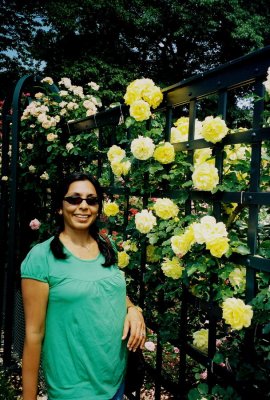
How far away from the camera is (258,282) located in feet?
5.04

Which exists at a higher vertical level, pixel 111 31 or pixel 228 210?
pixel 111 31

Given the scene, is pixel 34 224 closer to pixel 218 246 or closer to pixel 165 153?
pixel 165 153

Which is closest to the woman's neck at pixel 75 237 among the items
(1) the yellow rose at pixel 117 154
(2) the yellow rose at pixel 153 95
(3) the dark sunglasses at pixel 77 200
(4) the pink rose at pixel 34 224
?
(3) the dark sunglasses at pixel 77 200

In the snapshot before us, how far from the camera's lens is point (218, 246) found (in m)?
1.51

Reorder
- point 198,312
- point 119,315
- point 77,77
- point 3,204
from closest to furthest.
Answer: point 119,315, point 198,312, point 3,204, point 77,77

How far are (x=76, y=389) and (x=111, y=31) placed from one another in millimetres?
17043

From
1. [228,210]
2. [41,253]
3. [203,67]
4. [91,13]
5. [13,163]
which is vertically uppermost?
[91,13]

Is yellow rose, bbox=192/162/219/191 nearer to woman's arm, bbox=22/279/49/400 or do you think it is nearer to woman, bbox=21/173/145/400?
woman, bbox=21/173/145/400

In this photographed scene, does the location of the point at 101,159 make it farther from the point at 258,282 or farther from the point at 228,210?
the point at 258,282

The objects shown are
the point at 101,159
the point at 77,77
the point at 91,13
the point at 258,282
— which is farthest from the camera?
the point at 91,13

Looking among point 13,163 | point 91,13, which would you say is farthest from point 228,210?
point 91,13

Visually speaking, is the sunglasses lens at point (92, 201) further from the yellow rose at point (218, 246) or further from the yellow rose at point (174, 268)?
the yellow rose at point (218, 246)

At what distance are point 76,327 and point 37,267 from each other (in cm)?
28

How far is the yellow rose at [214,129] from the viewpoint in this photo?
1556 mm
